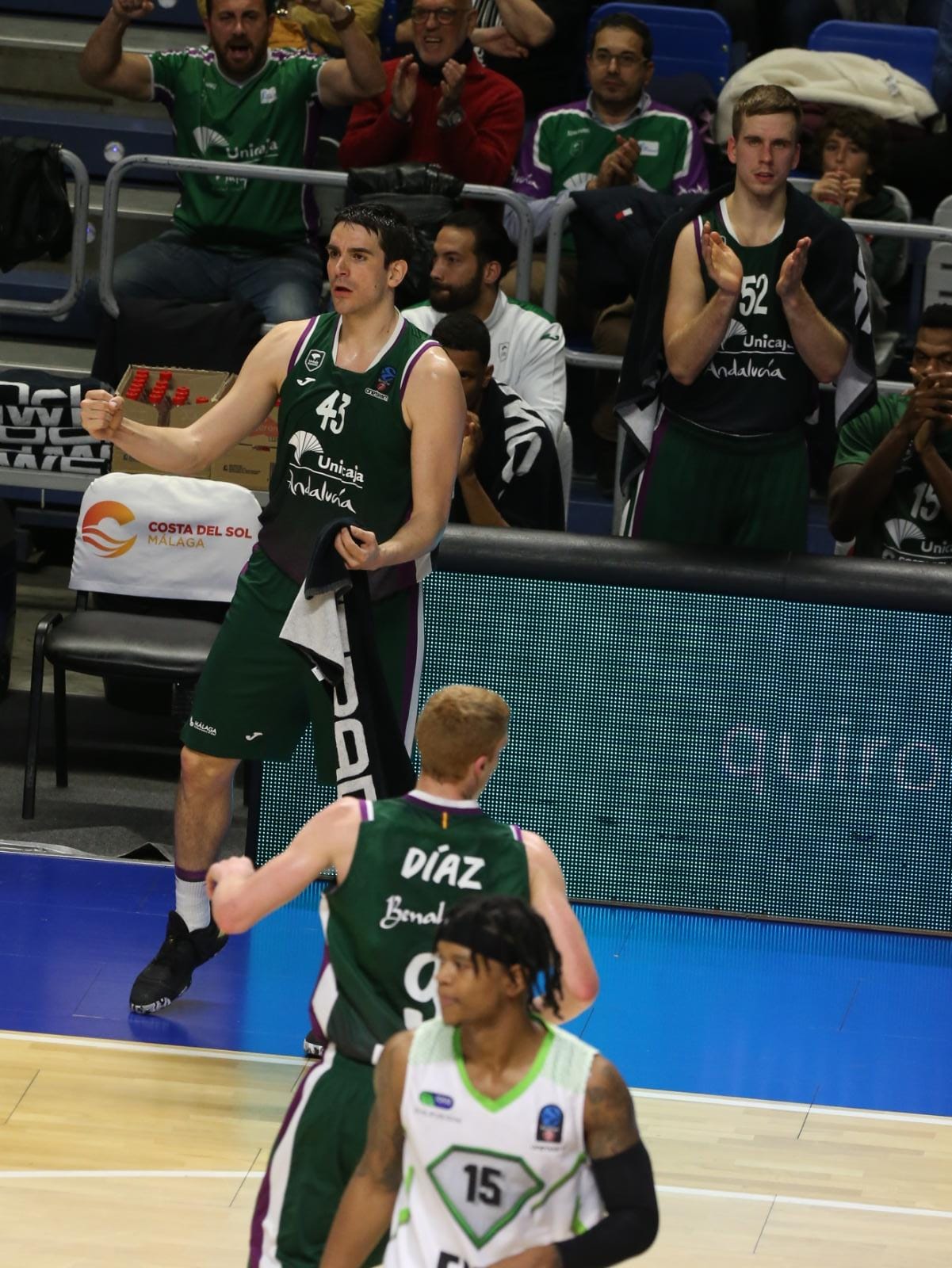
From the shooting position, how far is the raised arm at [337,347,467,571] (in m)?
5.61

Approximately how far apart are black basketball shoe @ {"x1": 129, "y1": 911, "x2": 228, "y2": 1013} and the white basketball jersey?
2808 mm

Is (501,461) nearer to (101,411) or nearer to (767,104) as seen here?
(767,104)

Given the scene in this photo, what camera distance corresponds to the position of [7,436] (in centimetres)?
854

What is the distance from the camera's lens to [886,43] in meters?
10.4

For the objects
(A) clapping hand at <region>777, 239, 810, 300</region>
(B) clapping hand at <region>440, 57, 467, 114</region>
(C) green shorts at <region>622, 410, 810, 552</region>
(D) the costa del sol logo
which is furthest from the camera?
(B) clapping hand at <region>440, 57, 467, 114</region>

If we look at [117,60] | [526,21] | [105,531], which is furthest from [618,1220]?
[526,21]

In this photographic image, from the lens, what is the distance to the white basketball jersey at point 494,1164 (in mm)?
3176

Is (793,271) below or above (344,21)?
below

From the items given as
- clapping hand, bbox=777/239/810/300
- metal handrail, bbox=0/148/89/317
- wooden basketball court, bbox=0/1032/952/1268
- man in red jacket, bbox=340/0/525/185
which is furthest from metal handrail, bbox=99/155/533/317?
Answer: wooden basketball court, bbox=0/1032/952/1268

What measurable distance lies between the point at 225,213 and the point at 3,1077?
4.62m

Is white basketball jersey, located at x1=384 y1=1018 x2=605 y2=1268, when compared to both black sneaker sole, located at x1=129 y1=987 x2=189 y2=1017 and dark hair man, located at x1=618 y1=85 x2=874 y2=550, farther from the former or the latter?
dark hair man, located at x1=618 y1=85 x2=874 y2=550

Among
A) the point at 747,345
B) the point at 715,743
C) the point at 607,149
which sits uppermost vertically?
the point at 607,149

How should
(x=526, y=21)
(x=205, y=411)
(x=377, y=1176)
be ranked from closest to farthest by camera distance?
(x=377, y=1176) → (x=205, y=411) → (x=526, y=21)

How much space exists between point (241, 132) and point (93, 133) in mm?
2076
